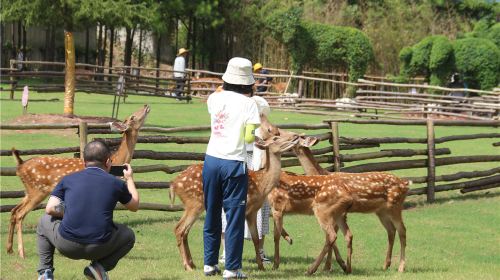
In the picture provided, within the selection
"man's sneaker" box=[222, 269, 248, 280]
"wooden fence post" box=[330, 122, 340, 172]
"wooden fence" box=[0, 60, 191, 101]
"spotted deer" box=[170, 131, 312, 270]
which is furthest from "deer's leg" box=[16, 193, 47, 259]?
"wooden fence" box=[0, 60, 191, 101]

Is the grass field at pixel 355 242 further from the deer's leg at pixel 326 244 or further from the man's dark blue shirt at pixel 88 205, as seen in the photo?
the man's dark blue shirt at pixel 88 205

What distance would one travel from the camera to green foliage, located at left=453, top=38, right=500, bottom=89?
35.2m

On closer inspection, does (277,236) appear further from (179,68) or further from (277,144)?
(179,68)

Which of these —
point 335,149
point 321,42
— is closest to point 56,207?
point 335,149

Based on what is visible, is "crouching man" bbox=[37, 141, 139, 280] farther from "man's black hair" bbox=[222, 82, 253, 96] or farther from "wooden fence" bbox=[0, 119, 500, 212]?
"wooden fence" bbox=[0, 119, 500, 212]

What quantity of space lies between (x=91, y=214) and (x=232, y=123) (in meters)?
1.61

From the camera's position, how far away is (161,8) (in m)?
43.6

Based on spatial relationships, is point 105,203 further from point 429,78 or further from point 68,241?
point 429,78

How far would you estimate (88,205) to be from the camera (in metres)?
7.33

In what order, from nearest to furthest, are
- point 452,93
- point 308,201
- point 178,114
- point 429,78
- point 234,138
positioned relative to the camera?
point 234,138
point 308,201
point 178,114
point 452,93
point 429,78

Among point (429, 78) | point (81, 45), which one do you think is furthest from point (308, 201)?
point (81, 45)

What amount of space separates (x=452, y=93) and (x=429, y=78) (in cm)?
386

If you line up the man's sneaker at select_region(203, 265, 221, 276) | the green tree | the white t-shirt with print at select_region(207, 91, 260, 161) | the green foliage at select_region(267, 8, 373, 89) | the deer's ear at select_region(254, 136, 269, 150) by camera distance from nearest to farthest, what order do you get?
1. the white t-shirt with print at select_region(207, 91, 260, 161)
2. the man's sneaker at select_region(203, 265, 221, 276)
3. the deer's ear at select_region(254, 136, 269, 150)
4. the green tree
5. the green foliage at select_region(267, 8, 373, 89)

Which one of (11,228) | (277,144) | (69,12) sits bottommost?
(11,228)
